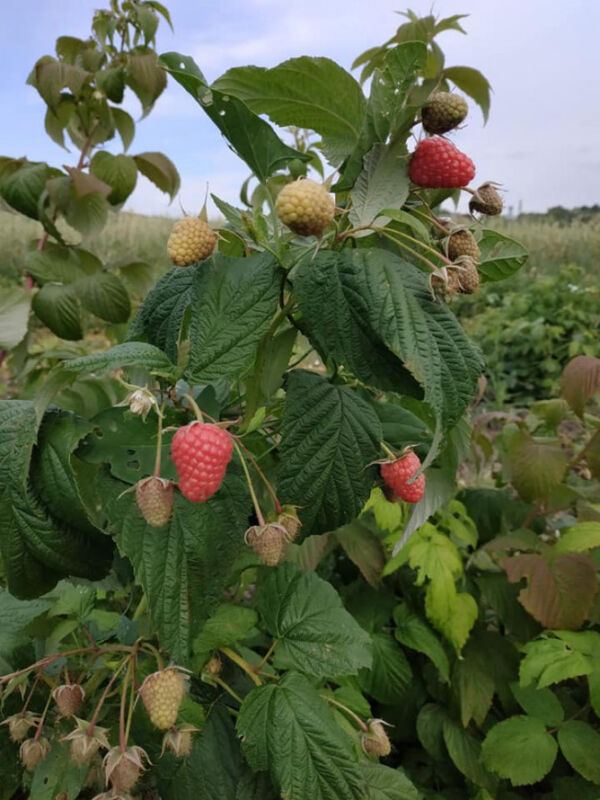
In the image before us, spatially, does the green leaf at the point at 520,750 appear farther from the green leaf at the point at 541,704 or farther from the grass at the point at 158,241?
the grass at the point at 158,241

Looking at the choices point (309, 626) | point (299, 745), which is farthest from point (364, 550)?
point (299, 745)

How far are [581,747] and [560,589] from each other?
0.28m

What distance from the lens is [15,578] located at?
0.63 metres

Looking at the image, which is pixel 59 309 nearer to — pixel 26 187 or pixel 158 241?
pixel 26 187

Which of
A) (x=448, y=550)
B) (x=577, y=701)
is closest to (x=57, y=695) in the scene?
(x=448, y=550)

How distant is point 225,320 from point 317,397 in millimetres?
127

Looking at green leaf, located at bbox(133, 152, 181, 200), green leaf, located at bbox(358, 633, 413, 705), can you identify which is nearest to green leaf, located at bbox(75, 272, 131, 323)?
green leaf, located at bbox(133, 152, 181, 200)

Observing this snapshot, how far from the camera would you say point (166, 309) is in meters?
0.66

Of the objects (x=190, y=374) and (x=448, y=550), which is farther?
(x=448, y=550)

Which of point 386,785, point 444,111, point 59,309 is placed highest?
point 444,111

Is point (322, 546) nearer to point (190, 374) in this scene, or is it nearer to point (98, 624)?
point (98, 624)

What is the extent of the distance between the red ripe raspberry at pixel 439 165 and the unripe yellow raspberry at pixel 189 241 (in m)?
0.19

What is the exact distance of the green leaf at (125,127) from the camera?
1610 millimetres

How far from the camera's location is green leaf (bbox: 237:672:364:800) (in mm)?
698
